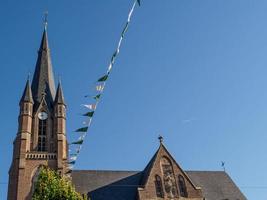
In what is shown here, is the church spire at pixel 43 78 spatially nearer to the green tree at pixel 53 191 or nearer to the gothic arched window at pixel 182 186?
the gothic arched window at pixel 182 186

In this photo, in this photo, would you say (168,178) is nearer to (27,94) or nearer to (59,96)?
(59,96)

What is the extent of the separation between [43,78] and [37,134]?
749 centimetres

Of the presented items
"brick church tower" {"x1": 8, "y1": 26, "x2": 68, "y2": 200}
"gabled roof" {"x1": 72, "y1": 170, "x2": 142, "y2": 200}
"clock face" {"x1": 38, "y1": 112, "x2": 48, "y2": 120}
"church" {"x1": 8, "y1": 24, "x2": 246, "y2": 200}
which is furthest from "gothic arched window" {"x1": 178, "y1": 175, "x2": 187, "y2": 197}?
"clock face" {"x1": 38, "y1": 112, "x2": 48, "y2": 120}

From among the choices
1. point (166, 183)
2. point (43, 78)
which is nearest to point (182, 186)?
point (166, 183)

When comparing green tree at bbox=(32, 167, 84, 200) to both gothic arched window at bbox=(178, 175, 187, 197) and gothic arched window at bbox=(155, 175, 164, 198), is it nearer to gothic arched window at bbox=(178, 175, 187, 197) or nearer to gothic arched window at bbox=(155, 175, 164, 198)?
gothic arched window at bbox=(155, 175, 164, 198)

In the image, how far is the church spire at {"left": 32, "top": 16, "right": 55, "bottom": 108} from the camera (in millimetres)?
41438

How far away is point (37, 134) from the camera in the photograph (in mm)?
38281

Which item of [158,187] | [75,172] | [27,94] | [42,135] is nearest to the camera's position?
[158,187]

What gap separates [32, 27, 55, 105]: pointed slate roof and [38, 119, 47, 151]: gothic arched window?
249 cm

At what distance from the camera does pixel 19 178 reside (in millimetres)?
33875

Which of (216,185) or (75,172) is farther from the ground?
(75,172)

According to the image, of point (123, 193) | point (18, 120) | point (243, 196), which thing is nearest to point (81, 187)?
point (123, 193)

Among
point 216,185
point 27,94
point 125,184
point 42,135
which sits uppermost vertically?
point 27,94

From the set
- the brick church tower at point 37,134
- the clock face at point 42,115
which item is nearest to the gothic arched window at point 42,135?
the brick church tower at point 37,134
